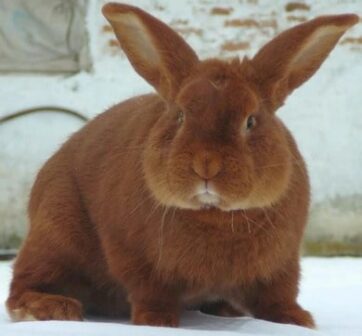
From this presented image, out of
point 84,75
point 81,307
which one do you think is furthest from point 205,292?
point 84,75

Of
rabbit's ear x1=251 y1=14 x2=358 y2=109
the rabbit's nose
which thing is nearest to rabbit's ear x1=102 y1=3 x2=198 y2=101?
rabbit's ear x1=251 y1=14 x2=358 y2=109

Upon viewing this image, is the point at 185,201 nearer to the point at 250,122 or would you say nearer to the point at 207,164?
the point at 207,164

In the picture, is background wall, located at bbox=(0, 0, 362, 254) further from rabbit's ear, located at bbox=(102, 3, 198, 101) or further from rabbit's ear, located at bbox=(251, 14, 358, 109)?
rabbit's ear, located at bbox=(251, 14, 358, 109)

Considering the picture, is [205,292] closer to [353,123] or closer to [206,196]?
[206,196]

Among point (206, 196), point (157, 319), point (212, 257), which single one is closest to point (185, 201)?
point (206, 196)

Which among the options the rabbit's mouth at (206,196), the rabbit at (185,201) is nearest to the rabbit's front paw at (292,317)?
the rabbit at (185,201)

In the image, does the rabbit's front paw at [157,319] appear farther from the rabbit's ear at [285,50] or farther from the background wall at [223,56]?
the background wall at [223,56]
